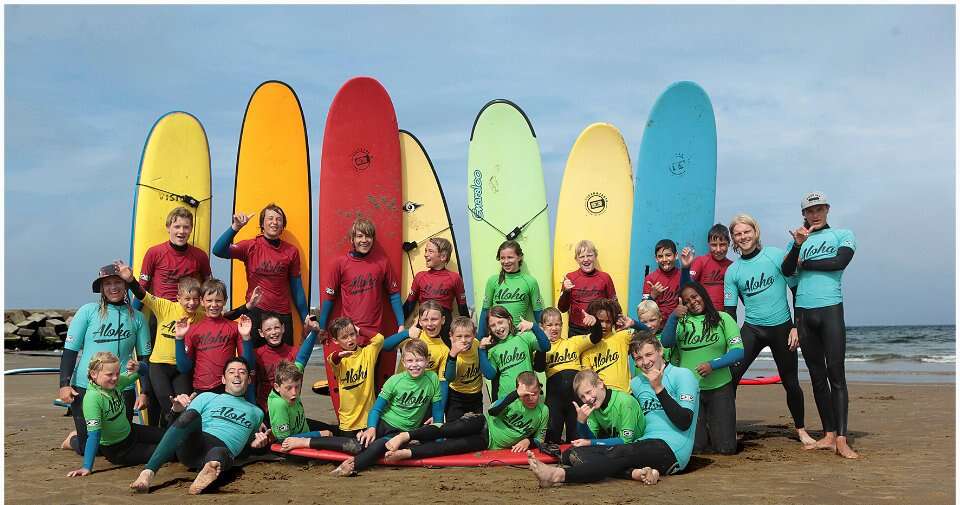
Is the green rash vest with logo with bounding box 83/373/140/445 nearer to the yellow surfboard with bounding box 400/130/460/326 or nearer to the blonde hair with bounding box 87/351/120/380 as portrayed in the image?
the blonde hair with bounding box 87/351/120/380

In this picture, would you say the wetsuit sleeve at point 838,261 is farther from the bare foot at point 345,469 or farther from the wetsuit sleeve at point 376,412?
the bare foot at point 345,469

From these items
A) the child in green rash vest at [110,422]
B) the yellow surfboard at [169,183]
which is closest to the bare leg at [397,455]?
the child in green rash vest at [110,422]

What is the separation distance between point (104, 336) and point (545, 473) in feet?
8.82

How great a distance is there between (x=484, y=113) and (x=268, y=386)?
9.69 feet

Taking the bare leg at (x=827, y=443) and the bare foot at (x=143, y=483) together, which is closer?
the bare foot at (x=143, y=483)

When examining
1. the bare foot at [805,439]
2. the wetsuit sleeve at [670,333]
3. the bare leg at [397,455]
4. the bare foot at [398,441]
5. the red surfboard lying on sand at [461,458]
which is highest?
the wetsuit sleeve at [670,333]

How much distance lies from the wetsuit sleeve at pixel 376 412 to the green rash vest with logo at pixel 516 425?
63 centimetres

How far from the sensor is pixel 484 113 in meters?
6.67

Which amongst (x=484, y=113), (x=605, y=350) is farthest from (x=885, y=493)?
(x=484, y=113)

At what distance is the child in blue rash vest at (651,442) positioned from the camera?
12.6 feet

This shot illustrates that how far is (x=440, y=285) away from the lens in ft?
18.1

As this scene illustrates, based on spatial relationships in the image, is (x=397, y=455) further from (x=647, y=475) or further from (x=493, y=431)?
(x=647, y=475)

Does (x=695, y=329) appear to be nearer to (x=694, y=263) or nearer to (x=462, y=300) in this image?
(x=694, y=263)

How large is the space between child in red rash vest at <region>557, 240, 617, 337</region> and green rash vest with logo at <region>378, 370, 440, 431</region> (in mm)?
1488
